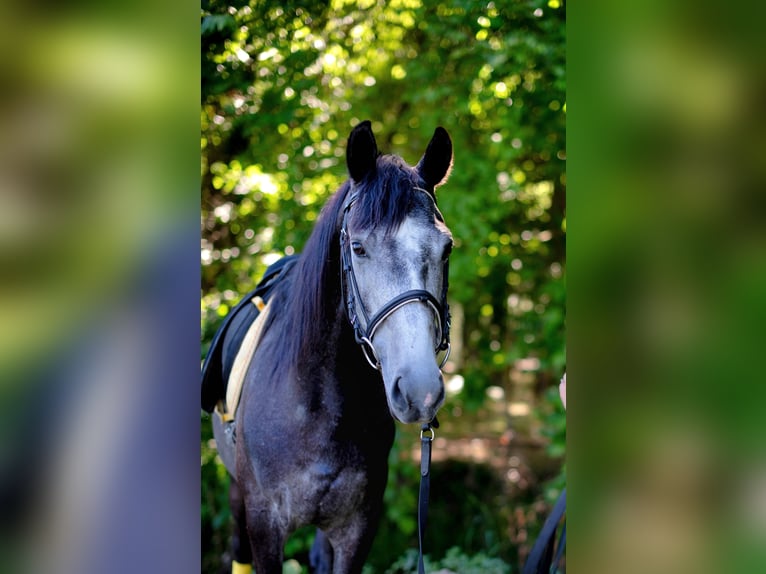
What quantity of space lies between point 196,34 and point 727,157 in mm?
1022

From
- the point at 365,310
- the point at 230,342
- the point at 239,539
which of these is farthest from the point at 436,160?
the point at 239,539

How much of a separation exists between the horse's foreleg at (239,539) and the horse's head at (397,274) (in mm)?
1083

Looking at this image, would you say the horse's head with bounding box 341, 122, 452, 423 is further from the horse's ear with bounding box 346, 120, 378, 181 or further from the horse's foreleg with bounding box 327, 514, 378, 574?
the horse's foreleg with bounding box 327, 514, 378, 574

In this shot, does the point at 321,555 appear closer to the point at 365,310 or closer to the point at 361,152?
the point at 365,310

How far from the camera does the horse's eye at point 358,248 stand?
1353 mm

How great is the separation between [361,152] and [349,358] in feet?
1.74

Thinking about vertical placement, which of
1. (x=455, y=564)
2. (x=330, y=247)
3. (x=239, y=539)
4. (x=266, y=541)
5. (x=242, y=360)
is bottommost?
(x=455, y=564)

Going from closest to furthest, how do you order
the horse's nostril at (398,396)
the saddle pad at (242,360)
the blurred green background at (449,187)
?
the horse's nostril at (398,396), the saddle pad at (242,360), the blurred green background at (449,187)

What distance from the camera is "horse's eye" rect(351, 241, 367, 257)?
1.35 m

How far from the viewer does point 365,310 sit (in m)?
1.35

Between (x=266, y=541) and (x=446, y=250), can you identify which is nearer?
(x=446, y=250)

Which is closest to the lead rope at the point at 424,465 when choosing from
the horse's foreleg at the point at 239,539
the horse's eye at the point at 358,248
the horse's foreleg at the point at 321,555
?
the horse's eye at the point at 358,248

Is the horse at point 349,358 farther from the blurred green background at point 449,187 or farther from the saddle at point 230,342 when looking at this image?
the blurred green background at point 449,187

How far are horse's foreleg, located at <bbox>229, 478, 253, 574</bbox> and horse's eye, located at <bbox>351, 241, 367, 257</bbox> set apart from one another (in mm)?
1194
